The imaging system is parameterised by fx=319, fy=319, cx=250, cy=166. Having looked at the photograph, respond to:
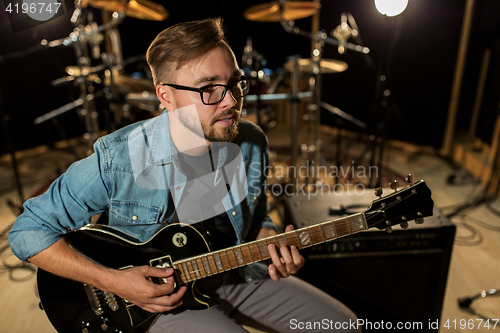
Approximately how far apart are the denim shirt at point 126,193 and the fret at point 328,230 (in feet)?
1.19

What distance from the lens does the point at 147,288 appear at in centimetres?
101

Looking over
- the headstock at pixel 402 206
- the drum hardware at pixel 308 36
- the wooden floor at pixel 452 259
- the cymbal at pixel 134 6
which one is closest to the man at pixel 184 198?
the headstock at pixel 402 206

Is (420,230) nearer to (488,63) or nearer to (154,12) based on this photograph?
(154,12)

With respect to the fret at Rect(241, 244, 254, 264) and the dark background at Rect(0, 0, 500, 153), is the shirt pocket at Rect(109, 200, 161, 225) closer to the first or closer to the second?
the fret at Rect(241, 244, 254, 264)

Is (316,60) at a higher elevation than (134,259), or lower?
higher

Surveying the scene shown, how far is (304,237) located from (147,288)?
53 centimetres

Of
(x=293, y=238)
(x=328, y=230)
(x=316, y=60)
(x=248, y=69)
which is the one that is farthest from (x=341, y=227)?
(x=316, y=60)

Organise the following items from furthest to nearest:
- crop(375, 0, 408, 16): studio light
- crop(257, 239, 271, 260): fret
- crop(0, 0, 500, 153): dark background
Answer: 1. crop(0, 0, 500, 153): dark background
2. crop(375, 0, 408, 16): studio light
3. crop(257, 239, 271, 260): fret

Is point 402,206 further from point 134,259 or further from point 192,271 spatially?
point 134,259

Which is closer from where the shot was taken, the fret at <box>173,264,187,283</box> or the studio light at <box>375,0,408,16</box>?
the fret at <box>173,264,187,283</box>

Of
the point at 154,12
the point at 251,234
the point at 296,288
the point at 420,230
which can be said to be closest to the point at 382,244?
the point at 420,230

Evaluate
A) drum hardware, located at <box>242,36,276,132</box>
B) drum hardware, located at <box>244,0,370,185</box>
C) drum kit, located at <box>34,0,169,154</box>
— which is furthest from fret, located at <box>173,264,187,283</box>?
drum kit, located at <box>34,0,169,154</box>

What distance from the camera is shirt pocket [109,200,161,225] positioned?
1.13 metres

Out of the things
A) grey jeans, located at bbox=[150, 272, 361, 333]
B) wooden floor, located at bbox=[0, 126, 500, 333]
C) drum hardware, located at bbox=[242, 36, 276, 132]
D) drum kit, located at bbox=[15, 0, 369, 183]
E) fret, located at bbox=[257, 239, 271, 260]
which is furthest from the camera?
drum kit, located at bbox=[15, 0, 369, 183]
